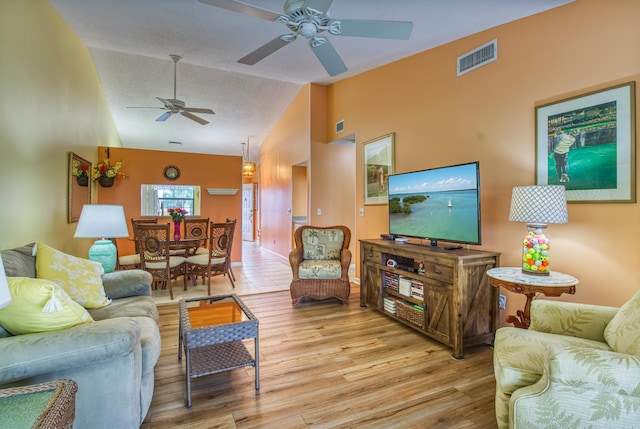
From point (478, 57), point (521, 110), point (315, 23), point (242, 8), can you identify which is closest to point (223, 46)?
point (242, 8)

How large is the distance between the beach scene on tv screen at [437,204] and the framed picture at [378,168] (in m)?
0.67

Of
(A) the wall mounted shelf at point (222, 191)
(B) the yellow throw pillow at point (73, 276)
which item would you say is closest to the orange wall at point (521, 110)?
(B) the yellow throw pillow at point (73, 276)

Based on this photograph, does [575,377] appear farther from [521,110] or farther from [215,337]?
[521,110]

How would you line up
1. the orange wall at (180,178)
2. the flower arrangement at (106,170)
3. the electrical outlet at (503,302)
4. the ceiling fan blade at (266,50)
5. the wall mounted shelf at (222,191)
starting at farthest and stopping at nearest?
1. the wall mounted shelf at (222,191)
2. the orange wall at (180,178)
3. the flower arrangement at (106,170)
4. the electrical outlet at (503,302)
5. the ceiling fan blade at (266,50)

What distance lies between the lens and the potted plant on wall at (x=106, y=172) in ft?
17.0

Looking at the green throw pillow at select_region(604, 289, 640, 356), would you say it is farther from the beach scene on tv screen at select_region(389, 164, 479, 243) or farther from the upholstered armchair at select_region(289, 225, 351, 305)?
the upholstered armchair at select_region(289, 225, 351, 305)

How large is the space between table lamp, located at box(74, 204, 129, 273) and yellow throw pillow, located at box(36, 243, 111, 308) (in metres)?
0.68

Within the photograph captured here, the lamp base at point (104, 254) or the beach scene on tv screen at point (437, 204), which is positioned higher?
the beach scene on tv screen at point (437, 204)

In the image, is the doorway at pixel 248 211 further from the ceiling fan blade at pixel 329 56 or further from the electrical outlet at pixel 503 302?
the electrical outlet at pixel 503 302

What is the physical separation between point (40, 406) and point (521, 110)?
3430 mm

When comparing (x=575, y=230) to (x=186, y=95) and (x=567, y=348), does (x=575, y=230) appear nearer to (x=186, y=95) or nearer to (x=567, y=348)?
(x=567, y=348)

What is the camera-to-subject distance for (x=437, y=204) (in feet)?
9.90

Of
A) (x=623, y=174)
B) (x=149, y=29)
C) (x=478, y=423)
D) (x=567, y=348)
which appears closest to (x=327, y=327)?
(x=478, y=423)

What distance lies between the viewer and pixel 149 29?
11.7 feet
